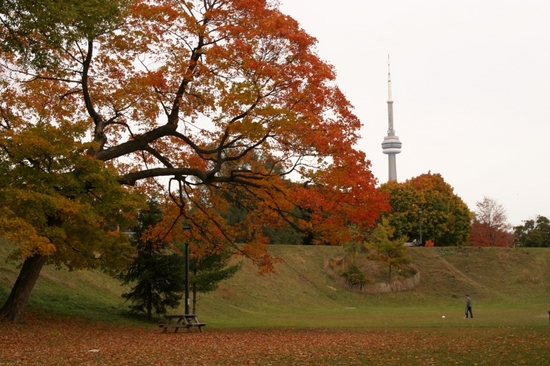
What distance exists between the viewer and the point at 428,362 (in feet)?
44.0

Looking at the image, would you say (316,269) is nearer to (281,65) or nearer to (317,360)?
(281,65)

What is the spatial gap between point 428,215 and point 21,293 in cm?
6098

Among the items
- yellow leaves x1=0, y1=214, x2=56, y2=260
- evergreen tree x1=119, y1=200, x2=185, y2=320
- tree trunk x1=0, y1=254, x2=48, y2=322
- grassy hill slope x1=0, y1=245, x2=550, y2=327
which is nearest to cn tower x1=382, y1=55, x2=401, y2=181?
grassy hill slope x1=0, y1=245, x2=550, y2=327

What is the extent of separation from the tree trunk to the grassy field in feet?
2.09

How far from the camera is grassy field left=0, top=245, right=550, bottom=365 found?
47.5 ft

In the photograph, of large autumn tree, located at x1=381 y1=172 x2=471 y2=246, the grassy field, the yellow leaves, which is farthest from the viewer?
large autumn tree, located at x1=381 y1=172 x2=471 y2=246

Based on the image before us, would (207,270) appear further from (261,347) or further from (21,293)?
(261,347)

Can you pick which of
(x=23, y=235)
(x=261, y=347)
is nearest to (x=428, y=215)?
(x=261, y=347)

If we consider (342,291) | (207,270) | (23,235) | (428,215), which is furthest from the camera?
(428,215)

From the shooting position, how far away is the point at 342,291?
185ft

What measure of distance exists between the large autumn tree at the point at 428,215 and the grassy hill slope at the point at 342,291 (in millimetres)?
10349

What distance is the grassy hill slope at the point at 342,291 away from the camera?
33.7m

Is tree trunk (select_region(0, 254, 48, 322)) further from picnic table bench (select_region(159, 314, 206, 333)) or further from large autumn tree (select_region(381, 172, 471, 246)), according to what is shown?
large autumn tree (select_region(381, 172, 471, 246))

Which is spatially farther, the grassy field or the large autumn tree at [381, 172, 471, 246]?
the large autumn tree at [381, 172, 471, 246]
